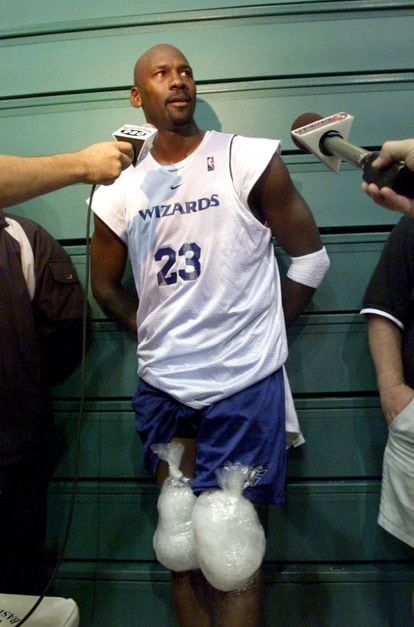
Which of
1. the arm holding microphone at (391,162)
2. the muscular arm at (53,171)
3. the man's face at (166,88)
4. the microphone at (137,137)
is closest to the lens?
the arm holding microphone at (391,162)

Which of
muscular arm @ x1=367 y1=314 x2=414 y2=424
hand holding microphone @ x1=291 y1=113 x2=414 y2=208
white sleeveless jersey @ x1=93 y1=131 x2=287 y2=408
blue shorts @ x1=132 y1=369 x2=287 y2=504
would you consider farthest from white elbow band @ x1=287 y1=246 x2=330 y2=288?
hand holding microphone @ x1=291 y1=113 x2=414 y2=208

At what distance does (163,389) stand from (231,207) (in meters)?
0.62

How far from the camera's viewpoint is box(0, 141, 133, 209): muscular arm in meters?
1.56

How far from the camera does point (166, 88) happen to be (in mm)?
2062

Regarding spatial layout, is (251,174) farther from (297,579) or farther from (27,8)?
(297,579)

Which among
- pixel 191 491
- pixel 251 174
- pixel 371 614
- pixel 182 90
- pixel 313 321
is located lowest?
pixel 371 614

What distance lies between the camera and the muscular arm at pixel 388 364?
1968 millimetres

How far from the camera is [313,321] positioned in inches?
91.0

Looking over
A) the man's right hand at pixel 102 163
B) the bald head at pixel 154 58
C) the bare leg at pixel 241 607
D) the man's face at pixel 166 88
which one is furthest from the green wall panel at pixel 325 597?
the bald head at pixel 154 58

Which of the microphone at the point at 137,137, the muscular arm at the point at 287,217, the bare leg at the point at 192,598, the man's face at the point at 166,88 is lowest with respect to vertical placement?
the bare leg at the point at 192,598

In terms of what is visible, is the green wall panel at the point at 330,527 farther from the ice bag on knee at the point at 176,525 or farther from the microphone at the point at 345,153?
the microphone at the point at 345,153

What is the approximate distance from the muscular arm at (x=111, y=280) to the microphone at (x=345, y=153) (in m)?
0.91

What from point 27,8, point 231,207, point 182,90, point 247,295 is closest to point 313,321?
point 247,295

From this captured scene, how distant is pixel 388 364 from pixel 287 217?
1.96ft
